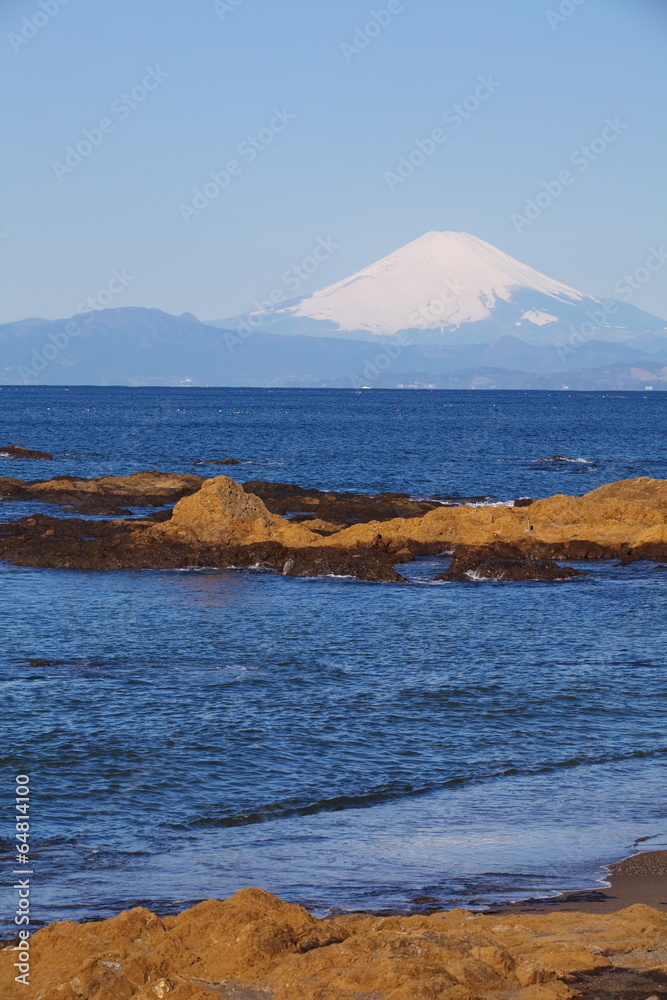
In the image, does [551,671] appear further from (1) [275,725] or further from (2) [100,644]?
(2) [100,644]

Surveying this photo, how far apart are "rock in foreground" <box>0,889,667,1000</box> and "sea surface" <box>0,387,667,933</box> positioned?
1478 millimetres

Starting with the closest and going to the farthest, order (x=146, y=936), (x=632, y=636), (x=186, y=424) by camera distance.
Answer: (x=146, y=936) → (x=632, y=636) → (x=186, y=424)

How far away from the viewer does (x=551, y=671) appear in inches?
877

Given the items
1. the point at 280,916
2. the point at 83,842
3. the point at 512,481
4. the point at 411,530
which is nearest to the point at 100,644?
the point at 83,842

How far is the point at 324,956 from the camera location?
8.55m

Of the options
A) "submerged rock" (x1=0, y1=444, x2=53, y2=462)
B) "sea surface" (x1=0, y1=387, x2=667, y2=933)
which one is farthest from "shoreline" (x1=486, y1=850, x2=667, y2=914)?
"submerged rock" (x1=0, y1=444, x2=53, y2=462)

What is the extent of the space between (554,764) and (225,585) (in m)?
17.9

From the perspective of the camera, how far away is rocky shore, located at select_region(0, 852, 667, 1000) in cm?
803

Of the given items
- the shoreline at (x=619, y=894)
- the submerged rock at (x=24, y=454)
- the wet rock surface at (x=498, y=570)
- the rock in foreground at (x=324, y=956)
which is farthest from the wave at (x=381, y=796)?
the submerged rock at (x=24, y=454)

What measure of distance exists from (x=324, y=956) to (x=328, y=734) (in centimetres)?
906

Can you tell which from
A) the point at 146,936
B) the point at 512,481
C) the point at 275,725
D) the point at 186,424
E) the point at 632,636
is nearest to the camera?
the point at 146,936

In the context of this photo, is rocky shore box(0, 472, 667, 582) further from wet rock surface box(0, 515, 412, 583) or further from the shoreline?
the shoreline
